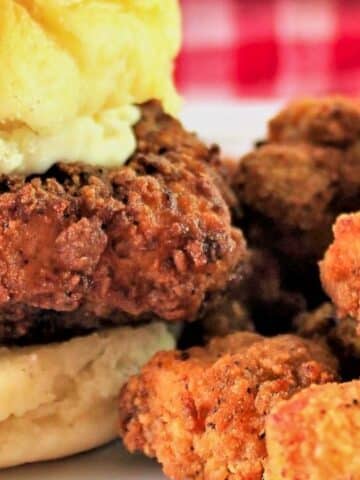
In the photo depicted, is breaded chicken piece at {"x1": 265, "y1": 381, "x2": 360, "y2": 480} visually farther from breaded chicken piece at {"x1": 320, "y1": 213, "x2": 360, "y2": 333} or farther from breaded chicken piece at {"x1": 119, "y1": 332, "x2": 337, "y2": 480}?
breaded chicken piece at {"x1": 320, "y1": 213, "x2": 360, "y2": 333}

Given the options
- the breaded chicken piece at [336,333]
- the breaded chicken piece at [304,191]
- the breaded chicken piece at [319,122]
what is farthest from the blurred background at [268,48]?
the breaded chicken piece at [336,333]

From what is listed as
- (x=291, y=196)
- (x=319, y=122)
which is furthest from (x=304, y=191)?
(x=319, y=122)

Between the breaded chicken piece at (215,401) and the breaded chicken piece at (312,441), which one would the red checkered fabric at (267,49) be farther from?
the breaded chicken piece at (312,441)

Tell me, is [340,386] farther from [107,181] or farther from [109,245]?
[107,181]

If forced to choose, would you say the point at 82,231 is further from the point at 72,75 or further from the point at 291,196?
the point at 291,196

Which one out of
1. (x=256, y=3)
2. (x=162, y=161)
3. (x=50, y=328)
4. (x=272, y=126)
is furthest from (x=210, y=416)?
(x=256, y=3)
